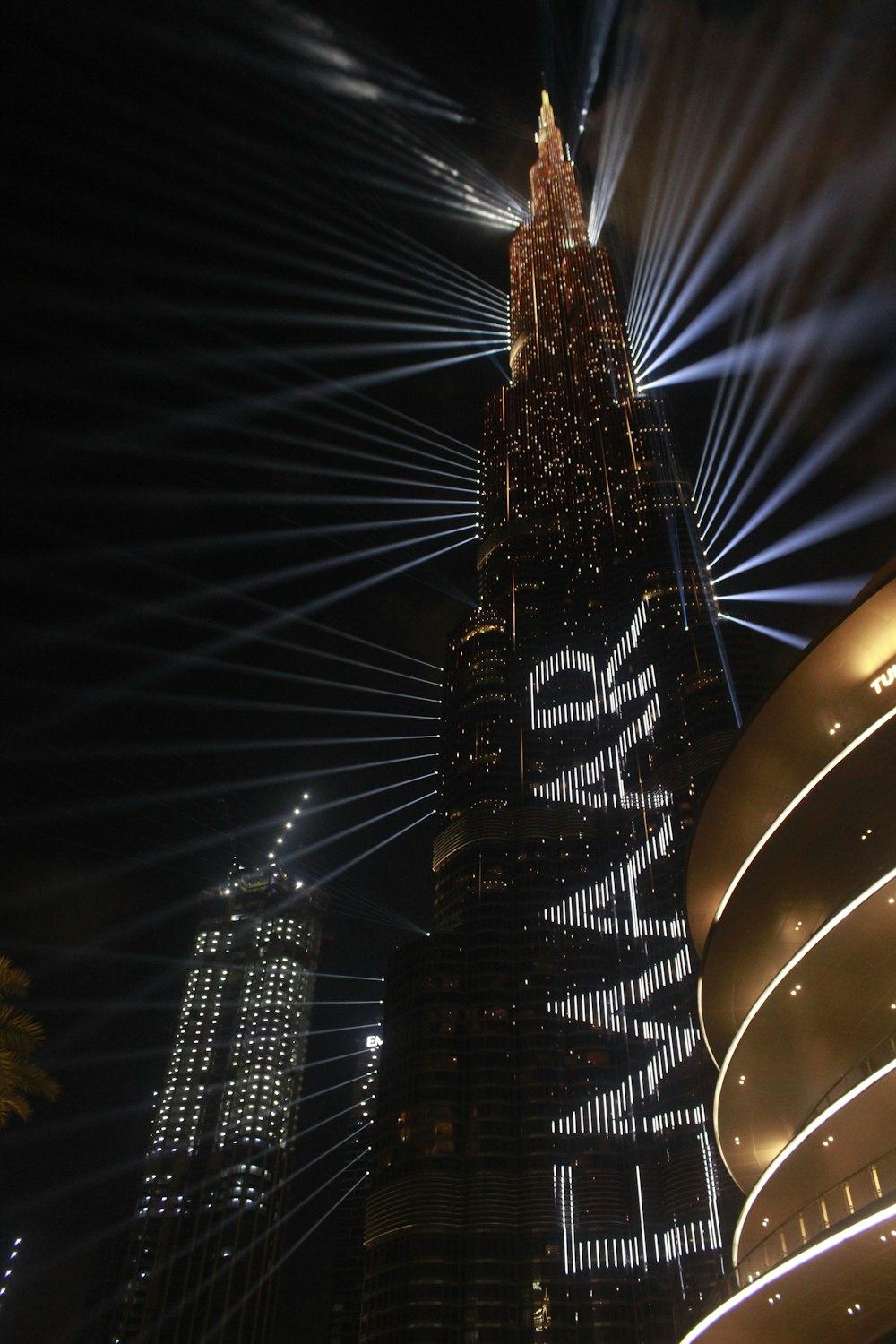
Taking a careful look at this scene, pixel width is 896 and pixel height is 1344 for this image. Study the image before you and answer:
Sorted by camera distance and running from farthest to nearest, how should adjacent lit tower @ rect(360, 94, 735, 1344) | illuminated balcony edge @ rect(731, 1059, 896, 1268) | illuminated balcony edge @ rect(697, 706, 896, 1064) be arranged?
adjacent lit tower @ rect(360, 94, 735, 1344) < illuminated balcony edge @ rect(697, 706, 896, 1064) < illuminated balcony edge @ rect(731, 1059, 896, 1268)

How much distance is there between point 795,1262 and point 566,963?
9077 centimetres

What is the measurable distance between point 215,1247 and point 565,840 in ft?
293

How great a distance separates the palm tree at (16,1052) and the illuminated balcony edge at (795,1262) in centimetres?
1401

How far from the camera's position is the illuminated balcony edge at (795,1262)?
54.7 feet

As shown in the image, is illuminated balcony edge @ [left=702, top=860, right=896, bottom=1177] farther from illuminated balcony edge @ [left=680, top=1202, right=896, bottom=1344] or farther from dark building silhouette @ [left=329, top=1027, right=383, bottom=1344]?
dark building silhouette @ [left=329, top=1027, right=383, bottom=1344]

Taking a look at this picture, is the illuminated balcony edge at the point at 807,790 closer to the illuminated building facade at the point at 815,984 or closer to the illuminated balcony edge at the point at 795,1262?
the illuminated building facade at the point at 815,984

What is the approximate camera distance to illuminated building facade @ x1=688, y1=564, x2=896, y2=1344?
62.5 feet

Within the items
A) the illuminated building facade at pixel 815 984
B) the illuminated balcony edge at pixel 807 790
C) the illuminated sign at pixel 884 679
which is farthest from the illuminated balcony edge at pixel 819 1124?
the illuminated sign at pixel 884 679

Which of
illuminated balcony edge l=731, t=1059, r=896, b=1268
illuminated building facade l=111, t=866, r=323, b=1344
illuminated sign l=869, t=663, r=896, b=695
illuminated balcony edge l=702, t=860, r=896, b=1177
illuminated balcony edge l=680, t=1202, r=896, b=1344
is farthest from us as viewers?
illuminated building facade l=111, t=866, r=323, b=1344

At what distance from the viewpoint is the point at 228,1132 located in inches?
6403

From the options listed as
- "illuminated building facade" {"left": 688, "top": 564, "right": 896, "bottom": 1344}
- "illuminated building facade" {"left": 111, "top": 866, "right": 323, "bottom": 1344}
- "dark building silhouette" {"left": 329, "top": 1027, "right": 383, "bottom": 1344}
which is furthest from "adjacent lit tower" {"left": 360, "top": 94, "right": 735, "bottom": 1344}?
"illuminated building facade" {"left": 111, "top": 866, "right": 323, "bottom": 1344}

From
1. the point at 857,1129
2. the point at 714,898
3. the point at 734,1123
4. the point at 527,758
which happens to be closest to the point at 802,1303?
the point at 857,1129

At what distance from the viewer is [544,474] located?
6368 inches

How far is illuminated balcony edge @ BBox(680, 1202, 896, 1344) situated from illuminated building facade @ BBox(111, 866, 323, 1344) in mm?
147084
